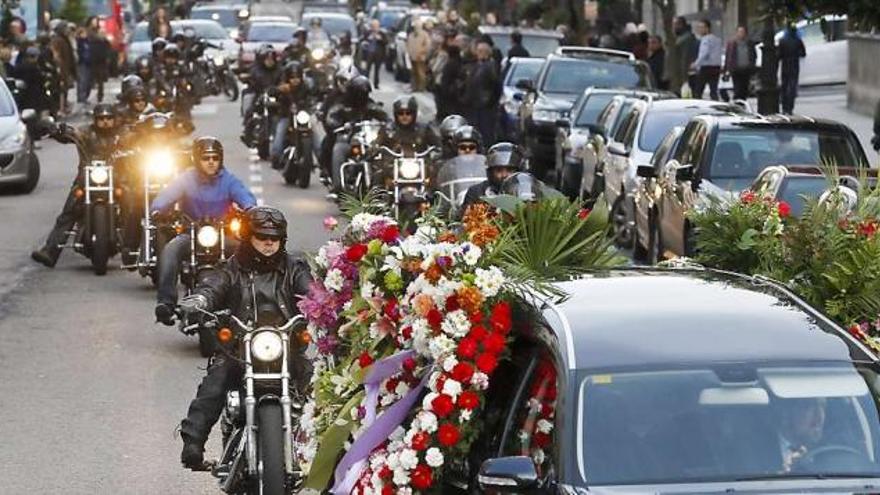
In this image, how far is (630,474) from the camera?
24.2 ft

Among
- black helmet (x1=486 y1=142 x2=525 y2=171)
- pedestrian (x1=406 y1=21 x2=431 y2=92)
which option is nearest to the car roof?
black helmet (x1=486 y1=142 x2=525 y2=171)

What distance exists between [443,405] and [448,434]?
3.8 inches

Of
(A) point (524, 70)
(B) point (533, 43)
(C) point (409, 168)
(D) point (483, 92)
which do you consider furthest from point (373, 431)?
(B) point (533, 43)

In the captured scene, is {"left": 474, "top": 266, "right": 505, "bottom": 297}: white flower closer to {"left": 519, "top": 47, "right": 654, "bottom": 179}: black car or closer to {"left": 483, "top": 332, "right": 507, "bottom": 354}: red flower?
{"left": 483, "top": 332, "right": 507, "bottom": 354}: red flower

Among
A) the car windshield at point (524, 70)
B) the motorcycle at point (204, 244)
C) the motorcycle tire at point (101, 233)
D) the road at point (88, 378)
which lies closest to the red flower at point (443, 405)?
the road at point (88, 378)

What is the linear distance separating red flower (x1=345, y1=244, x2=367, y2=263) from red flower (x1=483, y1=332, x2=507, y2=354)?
5.10 feet

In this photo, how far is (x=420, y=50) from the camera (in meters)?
54.4

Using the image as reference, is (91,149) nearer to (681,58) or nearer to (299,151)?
(299,151)

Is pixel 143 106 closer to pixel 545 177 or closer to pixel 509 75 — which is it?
pixel 545 177

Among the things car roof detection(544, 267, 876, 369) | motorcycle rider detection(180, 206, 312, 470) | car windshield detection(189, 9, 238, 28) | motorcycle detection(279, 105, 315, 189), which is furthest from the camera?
car windshield detection(189, 9, 238, 28)

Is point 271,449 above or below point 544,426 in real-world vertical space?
below

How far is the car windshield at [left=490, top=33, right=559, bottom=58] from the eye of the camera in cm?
4866

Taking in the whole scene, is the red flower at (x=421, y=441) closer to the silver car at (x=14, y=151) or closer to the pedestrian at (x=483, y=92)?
the silver car at (x=14, y=151)

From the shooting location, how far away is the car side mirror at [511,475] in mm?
7344
